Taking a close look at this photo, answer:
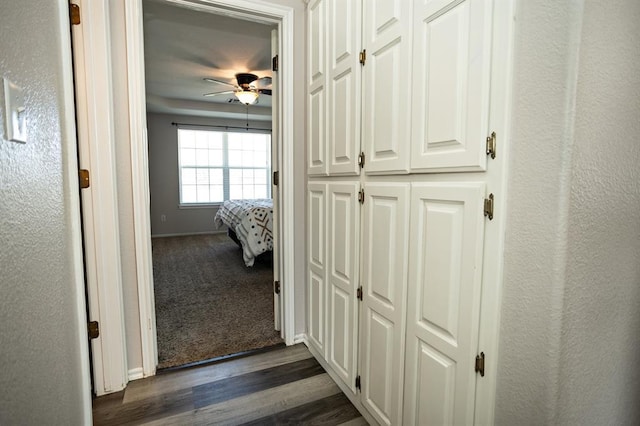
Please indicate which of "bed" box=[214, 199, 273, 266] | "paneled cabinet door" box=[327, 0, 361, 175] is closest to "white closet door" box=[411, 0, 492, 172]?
"paneled cabinet door" box=[327, 0, 361, 175]

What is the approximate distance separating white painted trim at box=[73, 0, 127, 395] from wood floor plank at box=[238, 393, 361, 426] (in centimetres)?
85

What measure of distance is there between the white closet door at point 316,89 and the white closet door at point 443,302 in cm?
85

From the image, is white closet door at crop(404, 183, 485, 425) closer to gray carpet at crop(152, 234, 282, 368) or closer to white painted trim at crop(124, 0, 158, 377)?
gray carpet at crop(152, 234, 282, 368)

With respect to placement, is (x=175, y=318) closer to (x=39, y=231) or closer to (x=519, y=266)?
(x=39, y=231)

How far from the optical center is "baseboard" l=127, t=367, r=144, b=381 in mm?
1872

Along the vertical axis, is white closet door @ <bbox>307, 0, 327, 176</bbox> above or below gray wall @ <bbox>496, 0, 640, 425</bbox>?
above

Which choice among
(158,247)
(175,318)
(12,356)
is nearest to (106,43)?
(12,356)

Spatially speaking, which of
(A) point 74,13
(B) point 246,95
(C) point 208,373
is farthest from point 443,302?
(B) point 246,95

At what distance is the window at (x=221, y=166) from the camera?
6.50m

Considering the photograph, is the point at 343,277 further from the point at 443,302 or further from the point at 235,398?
the point at 235,398

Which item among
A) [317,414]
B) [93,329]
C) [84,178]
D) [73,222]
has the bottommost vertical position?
[317,414]

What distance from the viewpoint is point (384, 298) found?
1.38 m

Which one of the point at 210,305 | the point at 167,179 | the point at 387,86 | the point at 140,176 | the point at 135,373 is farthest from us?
the point at 167,179

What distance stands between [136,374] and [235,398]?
2.09 feet
